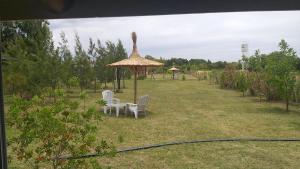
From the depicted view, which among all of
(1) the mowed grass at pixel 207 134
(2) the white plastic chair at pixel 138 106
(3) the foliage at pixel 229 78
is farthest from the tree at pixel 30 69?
(3) the foliage at pixel 229 78

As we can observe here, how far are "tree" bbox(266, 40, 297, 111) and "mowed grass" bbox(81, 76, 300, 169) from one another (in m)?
0.84

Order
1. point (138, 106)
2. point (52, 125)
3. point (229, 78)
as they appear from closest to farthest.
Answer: point (52, 125) < point (138, 106) < point (229, 78)

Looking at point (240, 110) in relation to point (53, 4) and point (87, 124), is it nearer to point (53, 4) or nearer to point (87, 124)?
point (87, 124)

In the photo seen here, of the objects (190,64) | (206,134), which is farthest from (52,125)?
(190,64)

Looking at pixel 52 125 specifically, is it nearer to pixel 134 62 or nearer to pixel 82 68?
pixel 134 62

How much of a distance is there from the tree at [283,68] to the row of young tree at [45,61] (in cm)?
710

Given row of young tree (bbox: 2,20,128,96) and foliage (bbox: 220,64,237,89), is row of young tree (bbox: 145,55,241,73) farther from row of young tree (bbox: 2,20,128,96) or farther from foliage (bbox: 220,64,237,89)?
row of young tree (bbox: 2,20,128,96)

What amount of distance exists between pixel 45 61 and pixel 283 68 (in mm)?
8833

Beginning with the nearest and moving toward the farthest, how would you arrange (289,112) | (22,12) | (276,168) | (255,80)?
1. (22,12)
2. (276,168)
3. (289,112)
4. (255,80)

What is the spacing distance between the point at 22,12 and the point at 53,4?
325 millimetres

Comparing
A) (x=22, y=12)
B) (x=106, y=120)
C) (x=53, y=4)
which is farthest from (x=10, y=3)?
(x=106, y=120)

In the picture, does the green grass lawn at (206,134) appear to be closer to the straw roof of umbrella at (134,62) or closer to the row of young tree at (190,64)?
the straw roof of umbrella at (134,62)

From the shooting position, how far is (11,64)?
1416 cm

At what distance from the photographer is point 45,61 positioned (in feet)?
49.0
